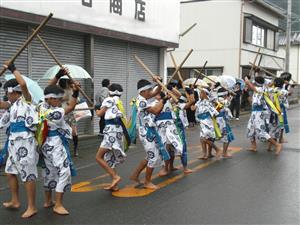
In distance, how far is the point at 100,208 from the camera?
18.3 ft

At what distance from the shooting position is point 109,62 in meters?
13.4

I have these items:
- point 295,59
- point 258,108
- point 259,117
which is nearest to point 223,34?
point 258,108

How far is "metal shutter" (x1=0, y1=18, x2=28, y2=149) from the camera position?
9852 millimetres

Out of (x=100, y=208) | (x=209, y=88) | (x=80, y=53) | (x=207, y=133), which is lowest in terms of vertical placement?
(x=100, y=208)

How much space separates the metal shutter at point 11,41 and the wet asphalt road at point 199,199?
3228 mm

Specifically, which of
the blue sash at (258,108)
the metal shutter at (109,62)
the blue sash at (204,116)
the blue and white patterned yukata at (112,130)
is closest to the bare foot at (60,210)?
the blue and white patterned yukata at (112,130)

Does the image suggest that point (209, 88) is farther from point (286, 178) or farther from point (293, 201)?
point (293, 201)

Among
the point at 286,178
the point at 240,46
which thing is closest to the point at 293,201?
the point at 286,178

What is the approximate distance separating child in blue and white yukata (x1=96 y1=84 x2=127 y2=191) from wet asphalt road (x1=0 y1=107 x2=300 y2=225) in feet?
1.24

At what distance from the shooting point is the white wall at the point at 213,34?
24734 mm

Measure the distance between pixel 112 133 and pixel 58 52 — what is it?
5.74 m

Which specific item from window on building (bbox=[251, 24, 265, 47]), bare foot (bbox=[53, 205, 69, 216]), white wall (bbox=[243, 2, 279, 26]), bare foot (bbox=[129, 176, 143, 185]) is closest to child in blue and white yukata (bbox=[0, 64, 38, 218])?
bare foot (bbox=[53, 205, 69, 216])

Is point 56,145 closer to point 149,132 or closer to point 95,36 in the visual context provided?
point 149,132

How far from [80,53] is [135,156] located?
4.22 metres
